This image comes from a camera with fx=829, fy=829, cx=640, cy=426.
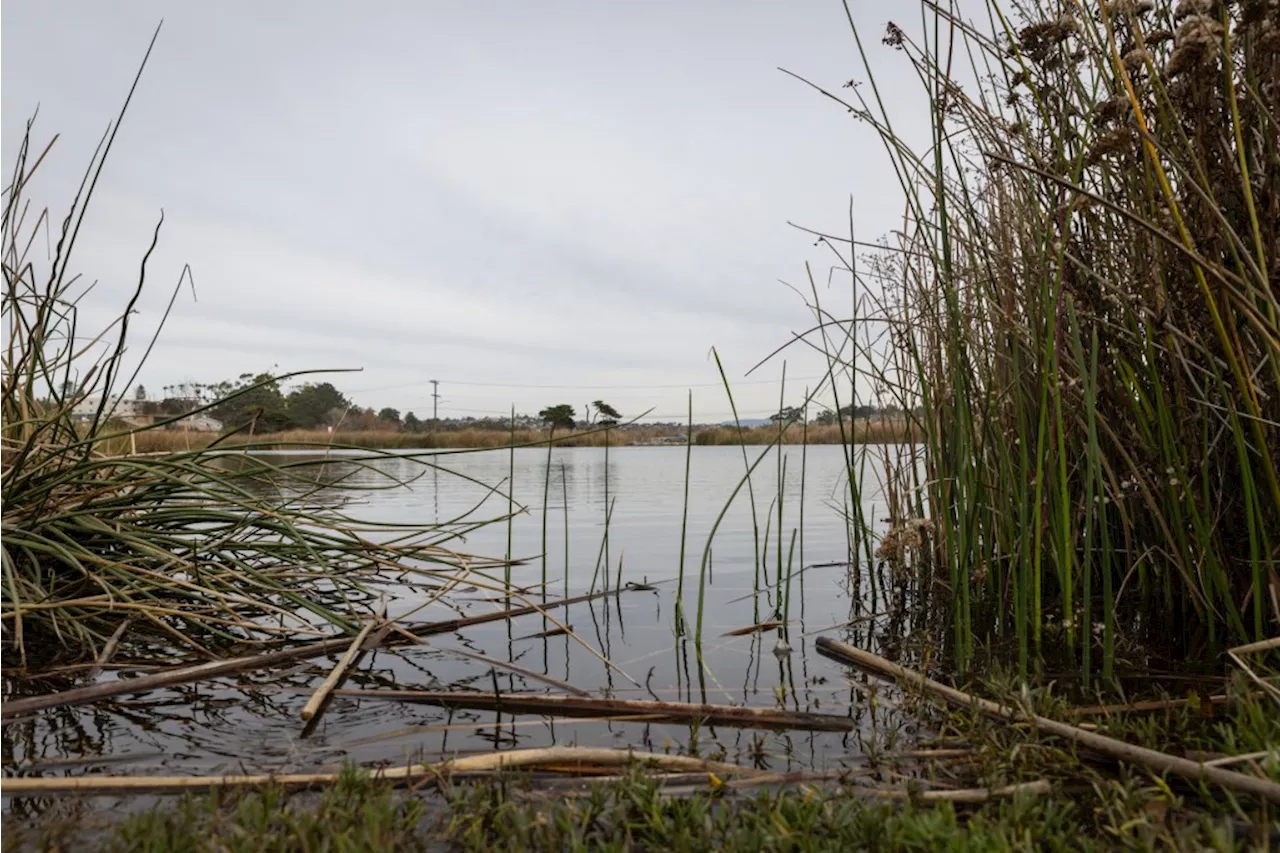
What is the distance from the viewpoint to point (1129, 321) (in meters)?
2.07

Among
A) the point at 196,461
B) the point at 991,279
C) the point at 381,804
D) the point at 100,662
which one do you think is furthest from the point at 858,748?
the point at 196,461

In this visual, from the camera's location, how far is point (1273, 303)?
142 centimetres

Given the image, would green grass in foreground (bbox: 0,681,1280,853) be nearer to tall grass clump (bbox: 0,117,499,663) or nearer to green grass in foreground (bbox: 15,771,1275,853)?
green grass in foreground (bbox: 15,771,1275,853)

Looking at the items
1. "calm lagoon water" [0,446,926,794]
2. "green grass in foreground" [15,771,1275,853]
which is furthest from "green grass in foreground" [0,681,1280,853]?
"calm lagoon water" [0,446,926,794]

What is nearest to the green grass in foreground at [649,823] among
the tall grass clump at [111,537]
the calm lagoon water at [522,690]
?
the calm lagoon water at [522,690]

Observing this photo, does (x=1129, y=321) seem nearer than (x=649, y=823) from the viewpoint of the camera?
No

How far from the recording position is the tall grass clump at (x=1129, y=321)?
169cm

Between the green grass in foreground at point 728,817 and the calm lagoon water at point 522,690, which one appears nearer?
the green grass in foreground at point 728,817

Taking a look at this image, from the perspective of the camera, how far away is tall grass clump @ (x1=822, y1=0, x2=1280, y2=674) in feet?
5.54

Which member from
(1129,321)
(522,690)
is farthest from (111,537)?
(1129,321)

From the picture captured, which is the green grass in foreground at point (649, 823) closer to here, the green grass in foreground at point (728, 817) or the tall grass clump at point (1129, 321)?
the green grass in foreground at point (728, 817)

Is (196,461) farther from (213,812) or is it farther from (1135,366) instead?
(1135,366)

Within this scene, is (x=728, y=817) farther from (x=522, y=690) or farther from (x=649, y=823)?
(x=522, y=690)

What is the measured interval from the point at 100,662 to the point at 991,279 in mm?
2550
